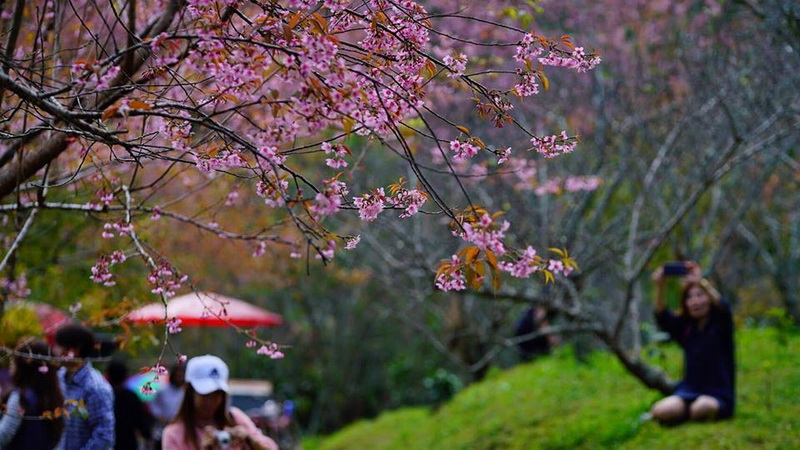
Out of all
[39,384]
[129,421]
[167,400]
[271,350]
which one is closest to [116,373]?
[129,421]

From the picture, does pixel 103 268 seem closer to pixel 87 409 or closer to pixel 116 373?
pixel 87 409

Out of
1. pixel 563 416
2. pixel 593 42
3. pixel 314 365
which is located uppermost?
pixel 593 42

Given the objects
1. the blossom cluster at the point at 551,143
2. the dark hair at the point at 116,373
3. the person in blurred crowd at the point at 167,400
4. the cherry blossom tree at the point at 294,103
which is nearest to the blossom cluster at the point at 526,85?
the cherry blossom tree at the point at 294,103

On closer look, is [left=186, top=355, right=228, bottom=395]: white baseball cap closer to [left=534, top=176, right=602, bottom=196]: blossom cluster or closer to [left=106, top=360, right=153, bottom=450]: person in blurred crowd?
[left=106, top=360, right=153, bottom=450]: person in blurred crowd

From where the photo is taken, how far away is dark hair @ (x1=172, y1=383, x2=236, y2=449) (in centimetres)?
444

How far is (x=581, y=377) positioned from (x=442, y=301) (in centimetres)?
539

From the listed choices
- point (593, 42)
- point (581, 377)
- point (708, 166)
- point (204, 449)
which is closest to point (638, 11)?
point (593, 42)

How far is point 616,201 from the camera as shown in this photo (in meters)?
12.6

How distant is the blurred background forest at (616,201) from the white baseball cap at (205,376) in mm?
795

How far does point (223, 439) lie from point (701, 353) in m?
4.11

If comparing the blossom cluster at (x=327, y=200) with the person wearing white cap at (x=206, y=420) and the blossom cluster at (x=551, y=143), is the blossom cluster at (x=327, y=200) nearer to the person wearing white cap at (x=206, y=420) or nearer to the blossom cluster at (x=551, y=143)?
the blossom cluster at (x=551, y=143)

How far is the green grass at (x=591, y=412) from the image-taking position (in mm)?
6578

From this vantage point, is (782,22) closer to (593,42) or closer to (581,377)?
(593,42)

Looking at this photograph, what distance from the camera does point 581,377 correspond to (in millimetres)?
10172
